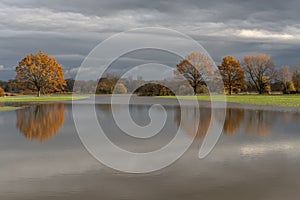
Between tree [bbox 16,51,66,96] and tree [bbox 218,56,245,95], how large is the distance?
40.0 metres

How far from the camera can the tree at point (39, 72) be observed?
71688 millimetres

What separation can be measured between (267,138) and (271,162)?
4932 mm

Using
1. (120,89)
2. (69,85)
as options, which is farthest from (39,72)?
(69,85)

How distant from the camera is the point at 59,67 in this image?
74.4m

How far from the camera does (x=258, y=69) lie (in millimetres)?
93938

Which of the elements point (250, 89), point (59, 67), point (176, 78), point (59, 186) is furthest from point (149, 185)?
point (250, 89)

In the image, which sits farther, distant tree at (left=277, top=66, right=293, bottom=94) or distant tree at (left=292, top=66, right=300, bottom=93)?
distant tree at (left=277, top=66, right=293, bottom=94)

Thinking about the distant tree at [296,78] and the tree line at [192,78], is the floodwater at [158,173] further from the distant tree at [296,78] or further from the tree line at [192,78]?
the distant tree at [296,78]

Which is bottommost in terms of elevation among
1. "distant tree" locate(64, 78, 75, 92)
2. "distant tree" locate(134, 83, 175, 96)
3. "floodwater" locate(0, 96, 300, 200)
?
"floodwater" locate(0, 96, 300, 200)

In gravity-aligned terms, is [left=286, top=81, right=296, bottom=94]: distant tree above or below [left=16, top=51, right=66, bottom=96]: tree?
below

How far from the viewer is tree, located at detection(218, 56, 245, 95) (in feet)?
290

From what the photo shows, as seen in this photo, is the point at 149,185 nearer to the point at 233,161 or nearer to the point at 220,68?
the point at 233,161

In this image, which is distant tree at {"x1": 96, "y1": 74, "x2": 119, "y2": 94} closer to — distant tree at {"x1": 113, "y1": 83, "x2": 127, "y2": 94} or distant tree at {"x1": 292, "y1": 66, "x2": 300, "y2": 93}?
distant tree at {"x1": 113, "y1": 83, "x2": 127, "y2": 94}

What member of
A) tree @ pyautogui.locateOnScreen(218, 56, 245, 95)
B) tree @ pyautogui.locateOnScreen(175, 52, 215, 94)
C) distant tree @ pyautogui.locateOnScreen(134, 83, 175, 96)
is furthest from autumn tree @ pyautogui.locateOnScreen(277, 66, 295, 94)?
distant tree @ pyautogui.locateOnScreen(134, 83, 175, 96)
